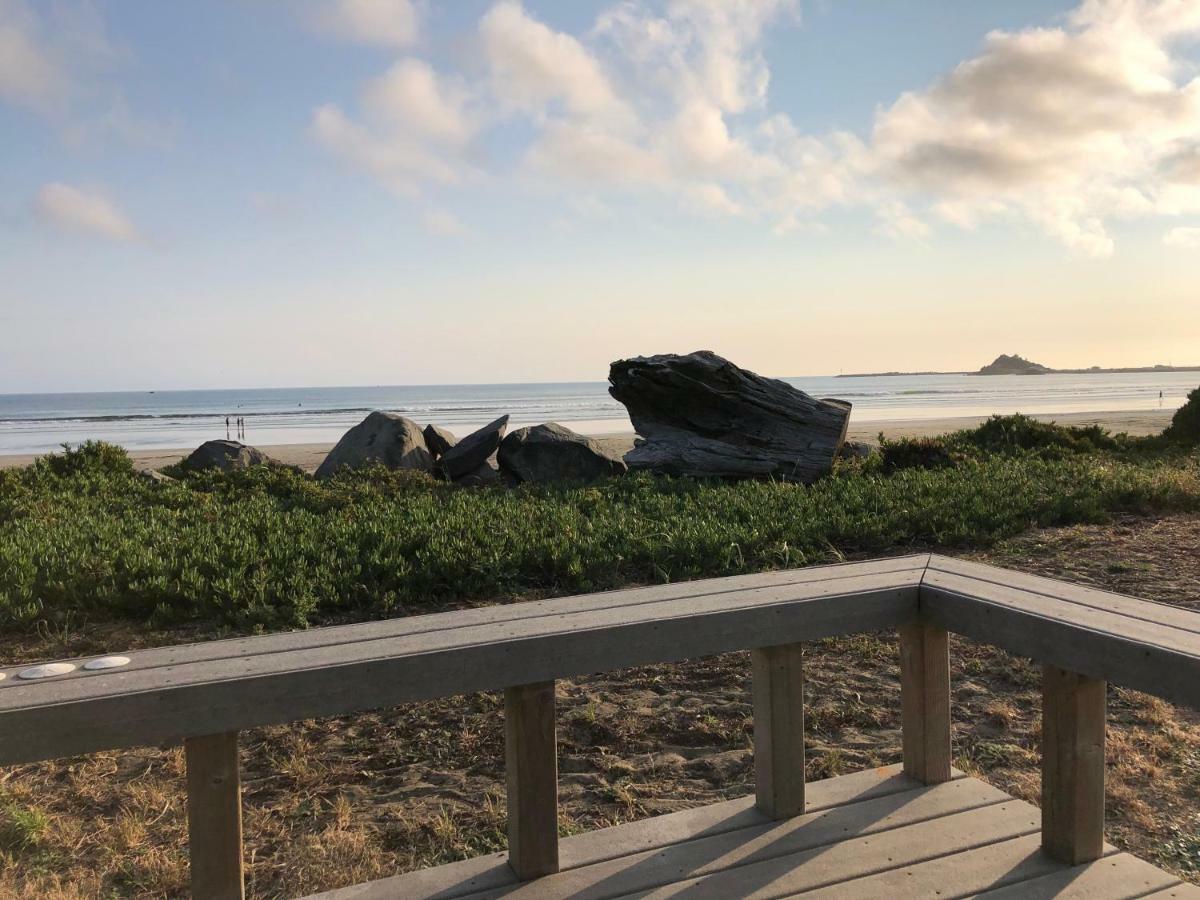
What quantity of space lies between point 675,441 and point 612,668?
9.06m

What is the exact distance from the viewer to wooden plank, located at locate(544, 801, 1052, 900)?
227 centimetres

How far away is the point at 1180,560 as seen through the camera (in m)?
6.78

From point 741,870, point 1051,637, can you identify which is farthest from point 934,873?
point 1051,637

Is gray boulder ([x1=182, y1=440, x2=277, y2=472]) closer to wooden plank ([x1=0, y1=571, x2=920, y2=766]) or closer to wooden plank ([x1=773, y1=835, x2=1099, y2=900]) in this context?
wooden plank ([x1=0, y1=571, x2=920, y2=766])

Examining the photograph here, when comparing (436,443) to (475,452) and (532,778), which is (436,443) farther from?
(532,778)

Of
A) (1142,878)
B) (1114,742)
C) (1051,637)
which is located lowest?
(1114,742)

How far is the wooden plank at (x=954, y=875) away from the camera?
7.35ft

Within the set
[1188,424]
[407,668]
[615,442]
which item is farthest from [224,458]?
[1188,424]

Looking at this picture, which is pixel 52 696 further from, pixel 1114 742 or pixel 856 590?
pixel 1114 742

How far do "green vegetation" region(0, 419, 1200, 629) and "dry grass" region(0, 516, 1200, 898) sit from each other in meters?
0.59

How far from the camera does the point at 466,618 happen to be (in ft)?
8.05

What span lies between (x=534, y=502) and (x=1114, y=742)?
578 centimetres

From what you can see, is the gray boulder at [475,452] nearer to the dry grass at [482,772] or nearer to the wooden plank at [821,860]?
the dry grass at [482,772]

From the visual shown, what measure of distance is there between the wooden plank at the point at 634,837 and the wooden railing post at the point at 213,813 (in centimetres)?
32
